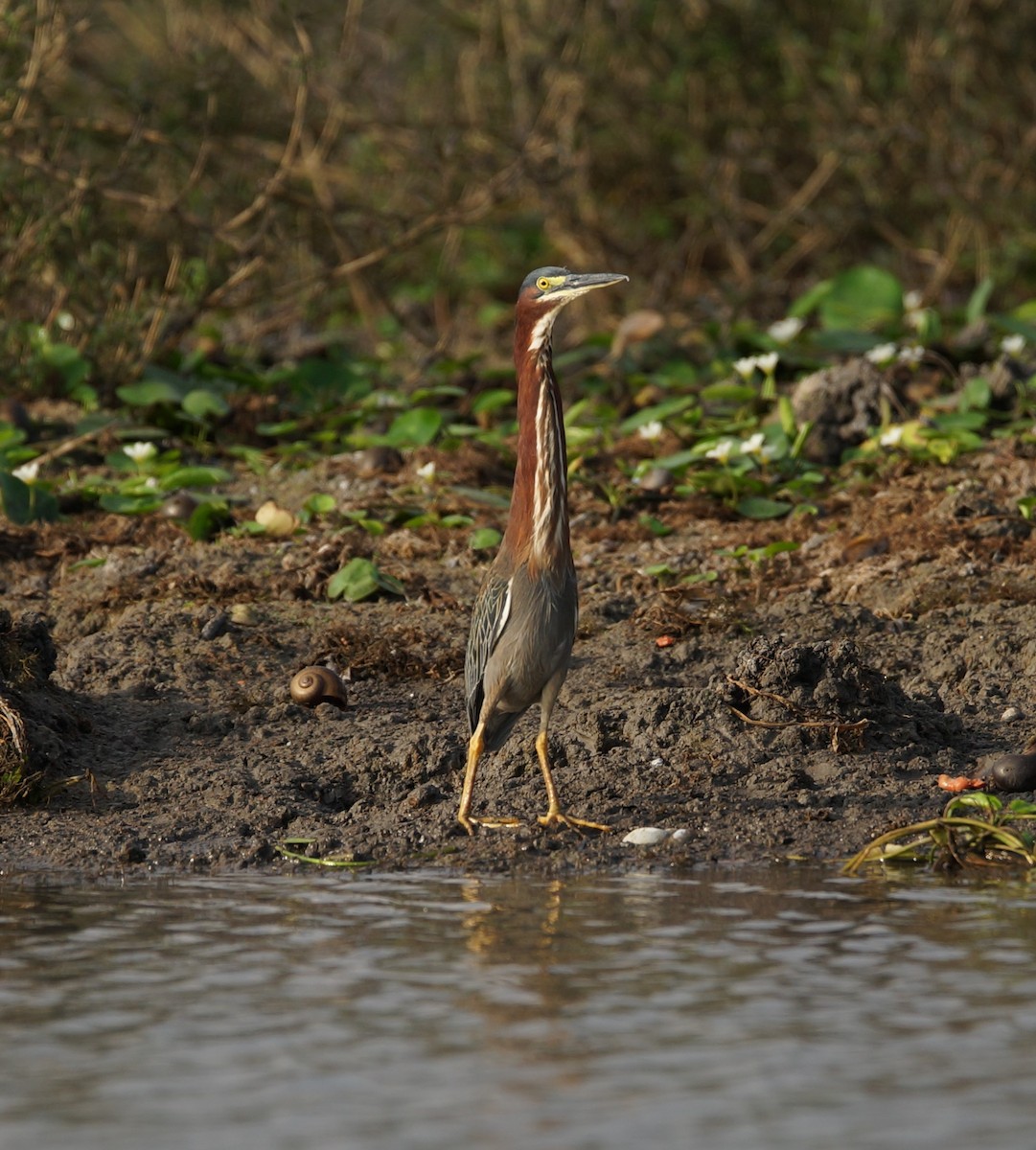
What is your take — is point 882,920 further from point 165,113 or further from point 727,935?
point 165,113

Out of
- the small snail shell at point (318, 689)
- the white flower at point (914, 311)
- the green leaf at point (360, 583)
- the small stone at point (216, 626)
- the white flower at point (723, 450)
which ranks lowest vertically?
the small snail shell at point (318, 689)

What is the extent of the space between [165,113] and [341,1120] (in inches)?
A: 358

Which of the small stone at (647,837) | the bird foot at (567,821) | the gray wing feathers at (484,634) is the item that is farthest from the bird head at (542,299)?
the small stone at (647,837)

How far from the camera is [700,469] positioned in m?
9.71

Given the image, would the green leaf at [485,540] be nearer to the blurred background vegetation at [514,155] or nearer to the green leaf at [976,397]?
the green leaf at [976,397]

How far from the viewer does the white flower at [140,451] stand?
9827 mm

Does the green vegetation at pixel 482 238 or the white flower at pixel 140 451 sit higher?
the green vegetation at pixel 482 238

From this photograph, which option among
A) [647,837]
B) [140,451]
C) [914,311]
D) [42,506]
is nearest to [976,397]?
[914,311]

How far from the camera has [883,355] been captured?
1052cm

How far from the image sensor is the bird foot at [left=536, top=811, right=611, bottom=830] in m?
6.23

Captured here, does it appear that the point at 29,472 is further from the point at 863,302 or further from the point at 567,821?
the point at 863,302

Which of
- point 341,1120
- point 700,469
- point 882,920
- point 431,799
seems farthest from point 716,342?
point 341,1120

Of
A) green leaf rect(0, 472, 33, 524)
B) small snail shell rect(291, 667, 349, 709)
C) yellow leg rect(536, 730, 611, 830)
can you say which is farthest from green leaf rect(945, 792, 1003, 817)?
green leaf rect(0, 472, 33, 524)

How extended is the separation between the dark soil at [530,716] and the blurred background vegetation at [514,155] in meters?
3.29
